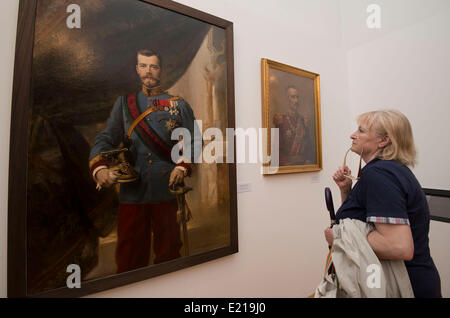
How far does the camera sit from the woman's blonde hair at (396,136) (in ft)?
4.49

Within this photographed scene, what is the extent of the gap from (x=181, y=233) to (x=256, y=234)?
938mm

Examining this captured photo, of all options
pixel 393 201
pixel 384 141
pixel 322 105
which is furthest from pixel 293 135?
pixel 393 201

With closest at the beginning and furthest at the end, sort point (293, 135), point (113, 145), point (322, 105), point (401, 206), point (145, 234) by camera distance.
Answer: point (401, 206), point (113, 145), point (145, 234), point (293, 135), point (322, 105)

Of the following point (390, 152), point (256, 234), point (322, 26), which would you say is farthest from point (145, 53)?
point (322, 26)

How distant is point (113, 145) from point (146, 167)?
0.29 m

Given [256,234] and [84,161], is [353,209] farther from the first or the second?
[84,161]

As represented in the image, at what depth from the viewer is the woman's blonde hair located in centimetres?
137

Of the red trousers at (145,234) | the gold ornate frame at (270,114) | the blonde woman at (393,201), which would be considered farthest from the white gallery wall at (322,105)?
the blonde woman at (393,201)

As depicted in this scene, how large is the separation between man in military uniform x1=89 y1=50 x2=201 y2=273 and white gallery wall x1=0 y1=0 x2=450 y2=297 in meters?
0.35

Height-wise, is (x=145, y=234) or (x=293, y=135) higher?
(x=293, y=135)

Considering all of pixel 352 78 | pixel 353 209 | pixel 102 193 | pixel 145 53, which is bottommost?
pixel 353 209

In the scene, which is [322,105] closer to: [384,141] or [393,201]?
[384,141]

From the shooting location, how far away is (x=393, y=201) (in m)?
1.18

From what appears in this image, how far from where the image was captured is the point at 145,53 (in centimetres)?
185
